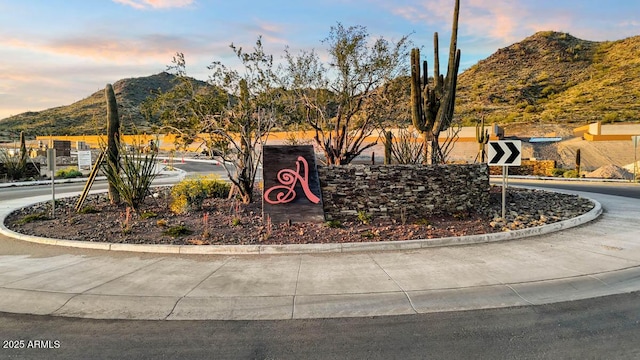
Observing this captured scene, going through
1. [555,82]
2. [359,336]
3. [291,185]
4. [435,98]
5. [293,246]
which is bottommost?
[359,336]

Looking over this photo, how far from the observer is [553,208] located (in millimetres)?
12086

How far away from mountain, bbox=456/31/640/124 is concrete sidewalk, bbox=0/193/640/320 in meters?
43.6

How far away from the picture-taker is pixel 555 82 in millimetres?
60312

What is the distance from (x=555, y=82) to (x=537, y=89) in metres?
3.92

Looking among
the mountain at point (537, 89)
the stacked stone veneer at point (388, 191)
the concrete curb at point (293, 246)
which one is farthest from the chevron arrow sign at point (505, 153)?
the mountain at point (537, 89)

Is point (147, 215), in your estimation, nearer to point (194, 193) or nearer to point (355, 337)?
point (194, 193)

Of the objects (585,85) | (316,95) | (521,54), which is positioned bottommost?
(316,95)

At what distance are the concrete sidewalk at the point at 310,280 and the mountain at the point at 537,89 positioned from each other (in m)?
33.7

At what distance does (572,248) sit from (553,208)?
4432 millimetres

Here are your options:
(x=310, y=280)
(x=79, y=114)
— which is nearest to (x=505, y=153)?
(x=310, y=280)

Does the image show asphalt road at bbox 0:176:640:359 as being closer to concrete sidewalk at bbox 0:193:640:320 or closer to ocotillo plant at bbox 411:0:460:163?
concrete sidewalk at bbox 0:193:640:320

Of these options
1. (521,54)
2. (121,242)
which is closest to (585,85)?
(521,54)

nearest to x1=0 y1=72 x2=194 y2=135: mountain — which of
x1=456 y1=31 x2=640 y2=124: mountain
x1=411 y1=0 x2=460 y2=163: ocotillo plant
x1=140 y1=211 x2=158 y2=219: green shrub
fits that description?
x1=456 y1=31 x2=640 y2=124: mountain

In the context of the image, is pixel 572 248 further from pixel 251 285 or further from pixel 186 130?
pixel 186 130
